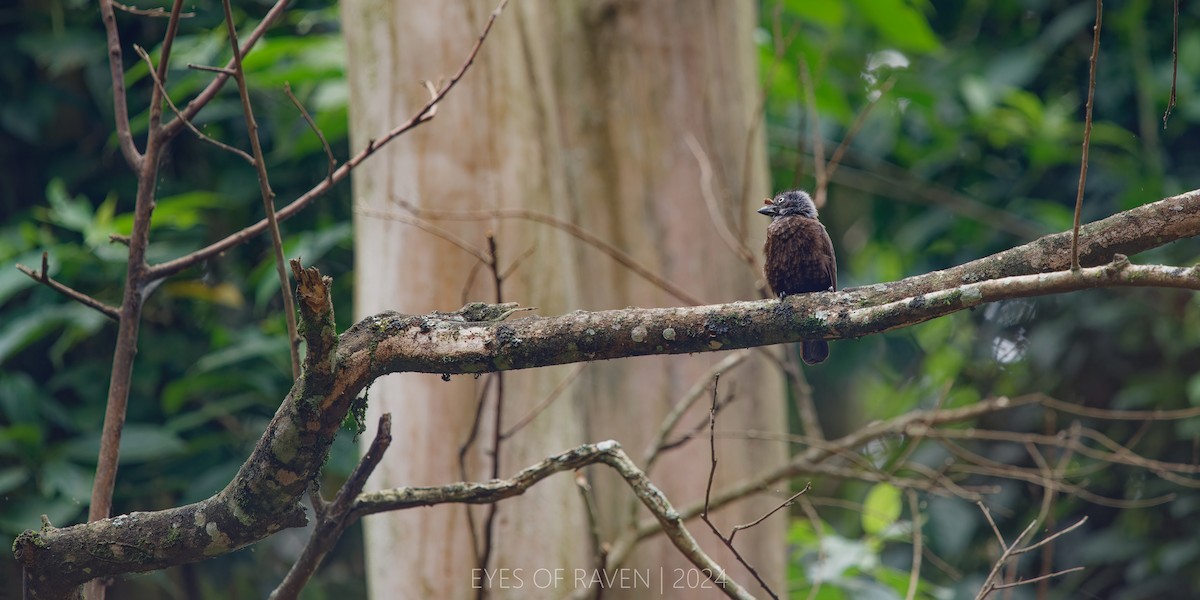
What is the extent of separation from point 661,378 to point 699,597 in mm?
813

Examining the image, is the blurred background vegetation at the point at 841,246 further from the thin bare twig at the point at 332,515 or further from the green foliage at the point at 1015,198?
the thin bare twig at the point at 332,515

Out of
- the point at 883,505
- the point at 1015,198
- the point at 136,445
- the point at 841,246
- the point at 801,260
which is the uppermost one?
the point at 1015,198

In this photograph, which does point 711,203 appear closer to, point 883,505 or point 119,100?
point 883,505

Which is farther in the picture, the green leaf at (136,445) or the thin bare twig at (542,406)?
the green leaf at (136,445)

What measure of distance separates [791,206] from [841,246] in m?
3.02

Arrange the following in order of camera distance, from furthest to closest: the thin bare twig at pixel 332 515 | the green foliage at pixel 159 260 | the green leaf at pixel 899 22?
the green leaf at pixel 899 22 → the green foliage at pixel 159 260 → the thin bare twig at pixel 332 515

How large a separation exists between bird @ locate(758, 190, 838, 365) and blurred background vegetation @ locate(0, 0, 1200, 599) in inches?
19.8

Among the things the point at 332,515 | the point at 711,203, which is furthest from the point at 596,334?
the point at 711,203

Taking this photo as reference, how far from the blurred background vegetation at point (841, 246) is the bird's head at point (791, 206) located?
289mm

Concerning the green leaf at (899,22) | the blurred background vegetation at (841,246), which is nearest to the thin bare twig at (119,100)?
the blurred background vegetation at (841,246)

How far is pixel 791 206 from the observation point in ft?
11.1

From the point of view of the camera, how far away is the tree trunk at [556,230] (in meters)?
3.31

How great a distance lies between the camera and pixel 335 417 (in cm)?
182

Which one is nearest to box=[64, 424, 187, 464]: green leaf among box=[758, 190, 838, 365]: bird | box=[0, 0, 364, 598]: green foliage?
box=[0, 0, 364, 598]: green foliage
